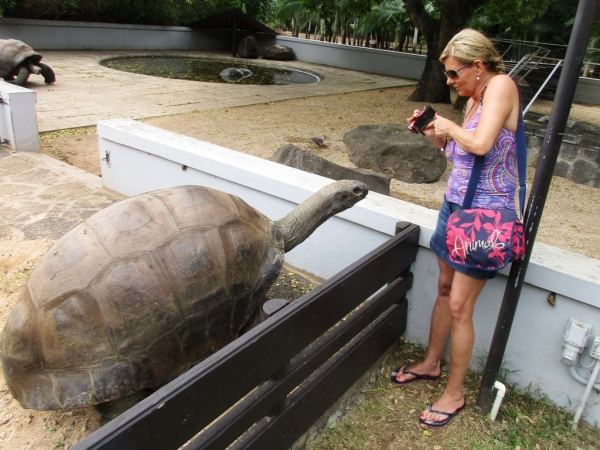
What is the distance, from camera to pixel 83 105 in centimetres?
789

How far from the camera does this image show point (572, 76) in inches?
70.3

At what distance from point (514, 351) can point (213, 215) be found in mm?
1567

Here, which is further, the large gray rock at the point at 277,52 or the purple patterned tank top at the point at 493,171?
the large gray rock at the point at 277,52

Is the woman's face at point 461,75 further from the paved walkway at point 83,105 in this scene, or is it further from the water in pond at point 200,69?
the water in pond at point 200,69

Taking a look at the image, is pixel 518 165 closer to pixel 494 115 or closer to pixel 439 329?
pixel 494 115

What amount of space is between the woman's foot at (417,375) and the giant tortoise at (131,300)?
2.80ft

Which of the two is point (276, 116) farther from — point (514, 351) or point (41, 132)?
point (514, 351)

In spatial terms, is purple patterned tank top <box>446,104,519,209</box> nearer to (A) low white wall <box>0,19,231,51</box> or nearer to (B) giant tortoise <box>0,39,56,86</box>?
(B) giant tortoise <box>0,39,56,86</box>

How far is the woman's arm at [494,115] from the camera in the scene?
179 cm

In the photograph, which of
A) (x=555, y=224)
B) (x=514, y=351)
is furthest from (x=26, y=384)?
(x=555, y=224)

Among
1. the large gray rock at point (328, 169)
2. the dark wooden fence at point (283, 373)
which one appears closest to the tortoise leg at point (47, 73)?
the large gray rock at point (328, 169)

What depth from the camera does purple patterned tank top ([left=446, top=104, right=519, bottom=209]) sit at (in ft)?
6.21

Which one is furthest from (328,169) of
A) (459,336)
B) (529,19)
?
(529,19)

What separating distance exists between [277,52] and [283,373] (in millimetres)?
16014
